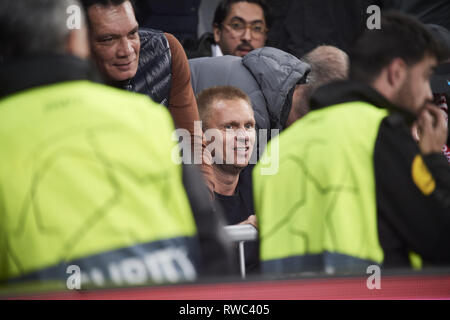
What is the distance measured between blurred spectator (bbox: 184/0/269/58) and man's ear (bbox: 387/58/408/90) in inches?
46.1

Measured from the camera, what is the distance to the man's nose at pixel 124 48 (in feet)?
5.52

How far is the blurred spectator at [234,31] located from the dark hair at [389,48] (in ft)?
3.72

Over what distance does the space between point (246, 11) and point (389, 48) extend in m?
1.26

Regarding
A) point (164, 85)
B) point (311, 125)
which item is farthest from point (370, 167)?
point (164, 85)

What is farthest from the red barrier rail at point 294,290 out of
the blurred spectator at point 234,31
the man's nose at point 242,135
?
the blurred spectator at point 234,31

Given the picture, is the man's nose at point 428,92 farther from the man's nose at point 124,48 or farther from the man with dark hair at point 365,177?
the man's nose at point 124,48

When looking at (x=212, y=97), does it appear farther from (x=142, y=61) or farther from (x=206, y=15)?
(x=206, y=15)

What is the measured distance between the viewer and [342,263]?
115 centimetres

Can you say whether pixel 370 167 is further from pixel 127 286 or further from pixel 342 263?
pixel 127 286

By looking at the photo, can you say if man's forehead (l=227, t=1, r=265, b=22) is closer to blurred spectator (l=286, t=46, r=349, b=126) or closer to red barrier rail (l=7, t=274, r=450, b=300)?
blurred spectator (l=286, t=46, r=349, b=126)

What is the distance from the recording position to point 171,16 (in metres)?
2.26

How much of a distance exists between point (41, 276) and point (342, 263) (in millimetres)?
500

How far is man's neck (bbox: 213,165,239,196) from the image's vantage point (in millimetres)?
1893
